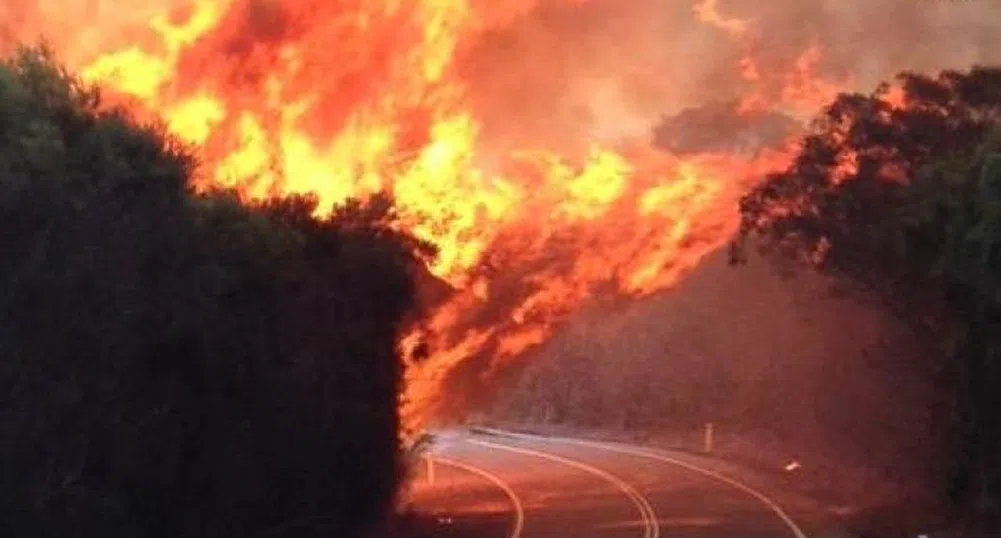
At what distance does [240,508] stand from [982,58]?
116 ft

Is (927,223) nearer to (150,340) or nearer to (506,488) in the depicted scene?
(506,488)

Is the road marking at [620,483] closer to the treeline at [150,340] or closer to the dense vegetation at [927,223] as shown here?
the dense vegetation at [927,223]

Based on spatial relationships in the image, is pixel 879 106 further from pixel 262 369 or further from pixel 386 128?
pixel 262 369

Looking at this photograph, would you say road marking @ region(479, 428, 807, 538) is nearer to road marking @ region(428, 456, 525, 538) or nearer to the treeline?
road marking @ region(428, 456, 525, 538)

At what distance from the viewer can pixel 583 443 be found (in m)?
65.8

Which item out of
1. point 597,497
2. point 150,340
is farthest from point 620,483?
point 150,340

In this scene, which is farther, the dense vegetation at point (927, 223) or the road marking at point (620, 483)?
the road marking at point (620, 483)

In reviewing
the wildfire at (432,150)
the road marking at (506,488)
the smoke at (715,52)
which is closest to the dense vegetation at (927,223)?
the wildfire at (432,150)

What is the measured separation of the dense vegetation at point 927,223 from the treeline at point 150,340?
11032 millimetres

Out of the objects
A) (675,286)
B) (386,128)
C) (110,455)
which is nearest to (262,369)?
(110,455)

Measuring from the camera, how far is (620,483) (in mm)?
47938

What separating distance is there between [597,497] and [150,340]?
25178 mm

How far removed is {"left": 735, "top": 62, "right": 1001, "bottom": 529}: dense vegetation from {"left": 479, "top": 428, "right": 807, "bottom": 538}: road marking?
3468mm

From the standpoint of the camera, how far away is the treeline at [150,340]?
16.5 meters
